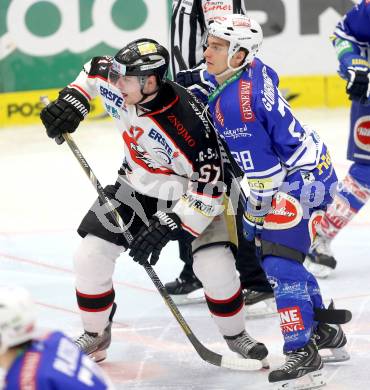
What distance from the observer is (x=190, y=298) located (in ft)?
16.3

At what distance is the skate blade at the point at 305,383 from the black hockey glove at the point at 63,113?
3.78 feet

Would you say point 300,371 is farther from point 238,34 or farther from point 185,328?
point 238,34

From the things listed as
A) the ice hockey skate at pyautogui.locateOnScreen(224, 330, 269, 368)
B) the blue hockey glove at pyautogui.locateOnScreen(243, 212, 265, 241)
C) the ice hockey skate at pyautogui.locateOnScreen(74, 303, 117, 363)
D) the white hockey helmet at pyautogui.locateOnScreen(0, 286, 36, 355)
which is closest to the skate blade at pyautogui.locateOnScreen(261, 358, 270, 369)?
the ice hockey skate at pyautogui.locateOnScreen(224, 330, 269, 368)

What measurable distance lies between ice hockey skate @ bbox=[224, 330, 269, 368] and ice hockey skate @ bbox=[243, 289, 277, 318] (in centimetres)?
56

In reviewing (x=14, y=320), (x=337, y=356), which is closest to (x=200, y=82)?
(x=337, y=356)

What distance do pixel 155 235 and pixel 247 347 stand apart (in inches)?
21.6

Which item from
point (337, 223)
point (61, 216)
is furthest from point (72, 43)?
point (337, 223)

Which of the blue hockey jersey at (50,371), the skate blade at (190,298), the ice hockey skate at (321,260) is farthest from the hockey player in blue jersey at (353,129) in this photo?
the blue hockey jersey at (50,371)

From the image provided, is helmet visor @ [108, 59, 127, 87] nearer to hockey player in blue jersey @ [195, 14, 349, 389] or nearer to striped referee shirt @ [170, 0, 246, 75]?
hockey player in blue jersey @ [195, 14, 349, 389]

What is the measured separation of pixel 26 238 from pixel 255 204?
2.22 metres

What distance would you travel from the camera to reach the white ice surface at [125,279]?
4148mm

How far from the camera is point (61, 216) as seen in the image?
6.25 m

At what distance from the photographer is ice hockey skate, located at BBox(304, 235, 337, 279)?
17.1ft

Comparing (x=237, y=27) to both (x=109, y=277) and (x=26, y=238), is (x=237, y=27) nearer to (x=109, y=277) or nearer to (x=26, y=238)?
(x=109, y=277)
